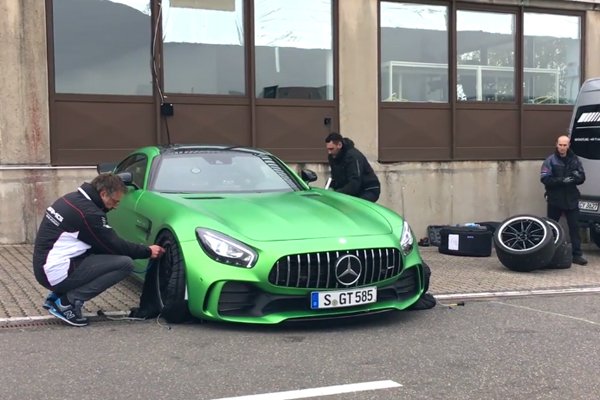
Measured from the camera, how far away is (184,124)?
1056cm

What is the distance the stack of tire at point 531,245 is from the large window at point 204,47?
485 cm

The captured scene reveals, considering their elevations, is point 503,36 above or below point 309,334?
above

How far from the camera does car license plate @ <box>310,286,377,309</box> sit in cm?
Result: 496

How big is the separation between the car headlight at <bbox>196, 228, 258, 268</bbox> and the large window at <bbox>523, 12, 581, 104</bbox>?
31.3 feet

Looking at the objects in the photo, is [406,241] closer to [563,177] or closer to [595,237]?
[563,177]

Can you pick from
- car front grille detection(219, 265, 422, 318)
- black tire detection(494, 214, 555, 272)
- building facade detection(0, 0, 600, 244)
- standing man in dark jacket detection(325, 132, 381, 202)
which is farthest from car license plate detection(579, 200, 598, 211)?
car front grille detection(219, 265, 422, 318)

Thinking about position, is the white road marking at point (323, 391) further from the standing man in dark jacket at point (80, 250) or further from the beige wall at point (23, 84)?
the beige wall at point (23, 84)

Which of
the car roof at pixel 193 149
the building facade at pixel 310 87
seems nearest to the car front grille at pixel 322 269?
the car roof at pixel 193 149

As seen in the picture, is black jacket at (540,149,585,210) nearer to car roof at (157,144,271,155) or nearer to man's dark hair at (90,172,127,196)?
car roof at (157,144,271,155)

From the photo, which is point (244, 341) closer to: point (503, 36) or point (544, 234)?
point (544, 234)

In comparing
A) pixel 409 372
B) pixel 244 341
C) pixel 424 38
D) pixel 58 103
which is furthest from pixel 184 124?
pixel 409 372

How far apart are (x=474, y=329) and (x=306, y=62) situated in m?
7.11

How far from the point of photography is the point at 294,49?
1143cm

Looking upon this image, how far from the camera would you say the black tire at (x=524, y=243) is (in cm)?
826
